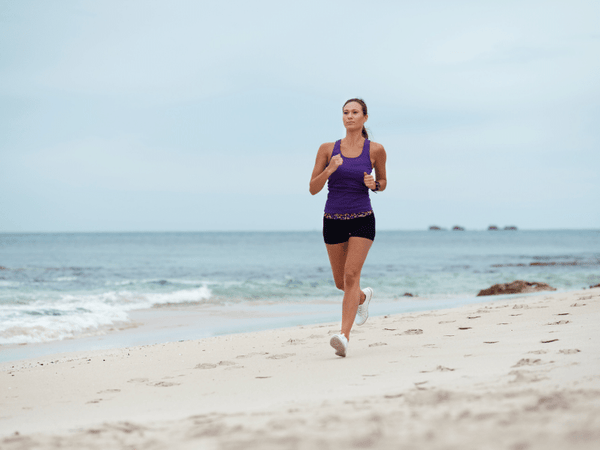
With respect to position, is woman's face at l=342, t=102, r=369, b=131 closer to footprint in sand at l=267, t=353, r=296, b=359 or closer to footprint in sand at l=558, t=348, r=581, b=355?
footprint in sand at l=267, t=353, r=296, b=359

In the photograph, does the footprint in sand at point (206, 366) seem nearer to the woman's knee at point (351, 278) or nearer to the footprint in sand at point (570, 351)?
the woman's knee at point (351, 278)

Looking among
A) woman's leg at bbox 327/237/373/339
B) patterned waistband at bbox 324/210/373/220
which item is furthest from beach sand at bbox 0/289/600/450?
patterned waistband at bbox 324/210/373/220

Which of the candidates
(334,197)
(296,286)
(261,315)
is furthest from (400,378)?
(296,286)

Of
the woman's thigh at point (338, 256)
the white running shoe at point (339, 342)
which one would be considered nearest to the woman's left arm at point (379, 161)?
the woman's thigh at point (338, 256)

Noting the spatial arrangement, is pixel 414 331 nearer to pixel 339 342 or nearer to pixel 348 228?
pixel 339 342

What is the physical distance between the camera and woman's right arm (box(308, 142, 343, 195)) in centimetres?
414

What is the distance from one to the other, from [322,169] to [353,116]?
0.51 metres

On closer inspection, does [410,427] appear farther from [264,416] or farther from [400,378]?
[400,378]

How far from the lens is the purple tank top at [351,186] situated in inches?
166

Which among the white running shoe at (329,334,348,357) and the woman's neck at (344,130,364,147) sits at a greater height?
the woman's neck at (344,130,364,147)

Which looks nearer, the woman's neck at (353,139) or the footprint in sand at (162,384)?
the footprint in sand at (162,384)

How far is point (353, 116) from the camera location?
433 cm

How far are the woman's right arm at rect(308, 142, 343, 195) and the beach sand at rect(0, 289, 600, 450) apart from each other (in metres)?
1.42

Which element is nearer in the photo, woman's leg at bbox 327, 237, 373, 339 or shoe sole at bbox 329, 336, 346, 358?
shoe sole at bbox 329, 336, 346, 358
